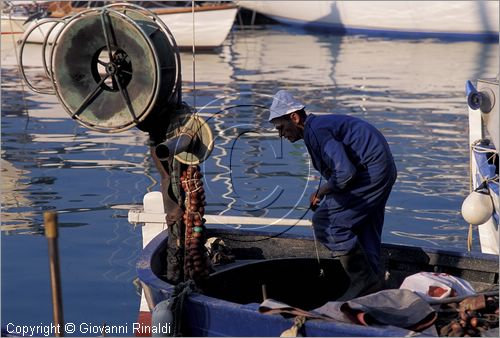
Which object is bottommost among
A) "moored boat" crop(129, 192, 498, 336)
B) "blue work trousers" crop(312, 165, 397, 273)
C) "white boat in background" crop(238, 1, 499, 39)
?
"white boat in background" crop(238, 1, 499, 39)

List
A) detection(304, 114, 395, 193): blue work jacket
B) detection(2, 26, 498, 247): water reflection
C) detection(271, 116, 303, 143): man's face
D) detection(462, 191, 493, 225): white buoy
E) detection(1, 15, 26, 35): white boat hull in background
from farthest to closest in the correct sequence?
detection(1, 15, 26, 35): white boat hull in background, detection(2, 26, 498, 247): water reflection, detection(462, 191, 493, 225): white buoy, detection(271, 116, 303, 143): man's face, detection(304, 114, 395, 193): blue work jacket

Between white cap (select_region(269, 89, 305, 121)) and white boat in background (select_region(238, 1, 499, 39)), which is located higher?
white cap (select_region(269, 89, 305, 121))

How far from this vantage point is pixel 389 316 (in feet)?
18.5

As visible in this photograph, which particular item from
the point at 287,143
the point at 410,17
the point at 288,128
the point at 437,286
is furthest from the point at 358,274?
the point at 410,17

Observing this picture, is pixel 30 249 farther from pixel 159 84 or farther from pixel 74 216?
pixel 159 84

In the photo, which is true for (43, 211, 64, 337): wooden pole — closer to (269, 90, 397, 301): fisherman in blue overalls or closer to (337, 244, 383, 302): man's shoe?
(269, 90, 397, 301): fisherman in blue overalls

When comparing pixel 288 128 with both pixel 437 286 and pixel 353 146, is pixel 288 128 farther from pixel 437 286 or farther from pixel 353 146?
pixel 437 286

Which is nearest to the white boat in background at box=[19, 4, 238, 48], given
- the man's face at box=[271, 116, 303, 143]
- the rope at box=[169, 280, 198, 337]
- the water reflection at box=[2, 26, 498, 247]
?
the water reflection at box=[2, 26, 498, 247]

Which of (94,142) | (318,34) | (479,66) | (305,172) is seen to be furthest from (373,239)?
(318,34)

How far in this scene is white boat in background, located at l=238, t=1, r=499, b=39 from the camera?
32.0 m

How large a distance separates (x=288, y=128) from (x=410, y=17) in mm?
27326

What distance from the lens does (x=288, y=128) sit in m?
6.32

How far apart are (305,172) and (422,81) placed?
29.4ft

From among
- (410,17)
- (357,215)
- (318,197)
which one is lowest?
(410,17)
